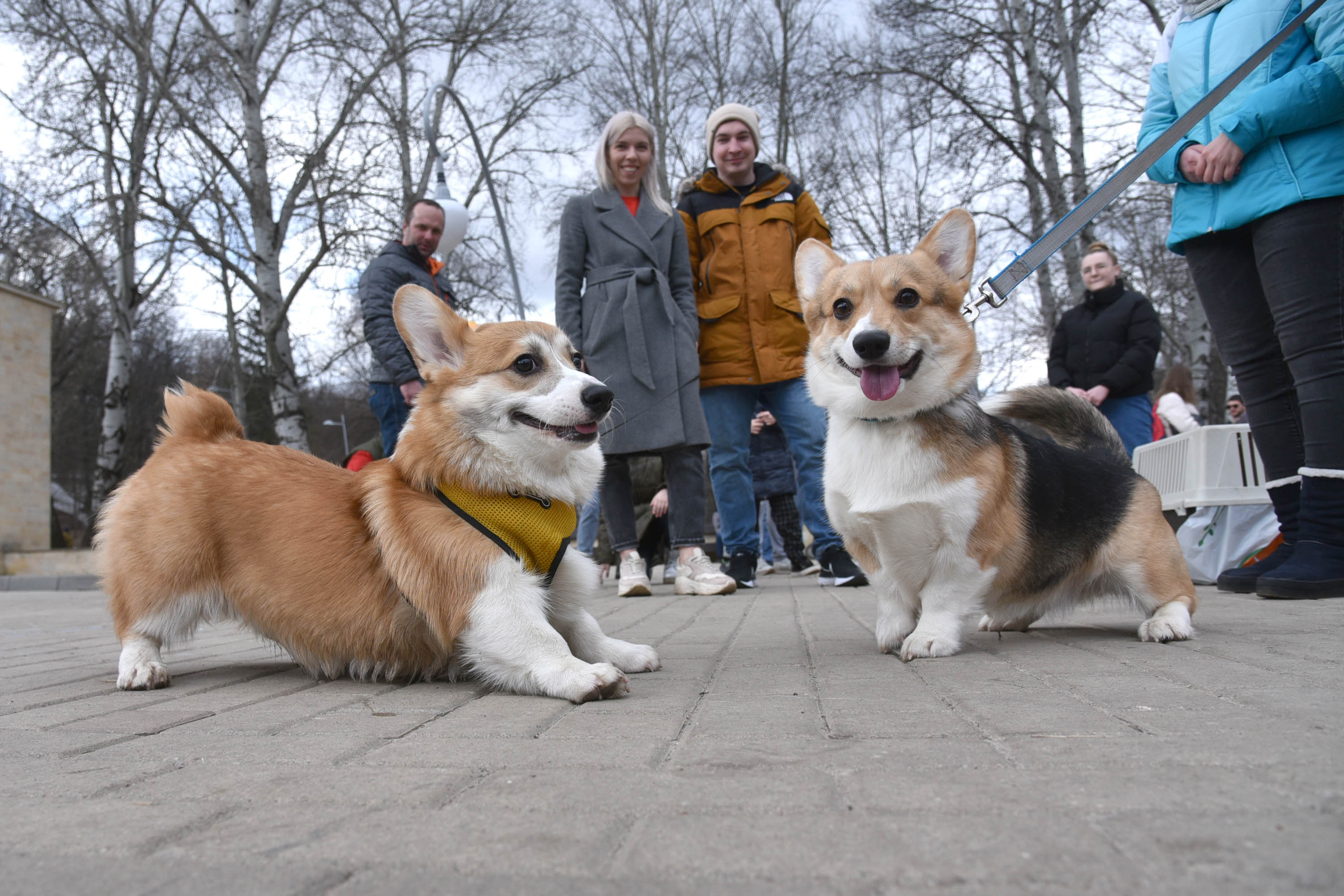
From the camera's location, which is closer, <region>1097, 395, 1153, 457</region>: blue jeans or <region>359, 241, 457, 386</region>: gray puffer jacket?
<region>359, 241, 457, 386</region>: gray puffer jacket

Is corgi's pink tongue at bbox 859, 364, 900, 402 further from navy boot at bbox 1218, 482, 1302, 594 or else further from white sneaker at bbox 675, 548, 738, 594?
white sneaker at bbox 675, 548, 738, 594

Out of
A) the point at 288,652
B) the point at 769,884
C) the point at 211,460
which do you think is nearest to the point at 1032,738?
the point at 769,884

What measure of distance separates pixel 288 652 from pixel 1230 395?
447 inches

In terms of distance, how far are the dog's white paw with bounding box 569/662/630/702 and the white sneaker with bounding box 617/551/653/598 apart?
360 centimetres

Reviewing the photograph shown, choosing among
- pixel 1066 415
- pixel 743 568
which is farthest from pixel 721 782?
pixel 743 568

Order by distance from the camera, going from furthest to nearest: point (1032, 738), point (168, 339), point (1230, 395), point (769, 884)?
1. point (168, 339)
2. point (1230, 395)
3. point (1032, 738)
4. point (769, 884)

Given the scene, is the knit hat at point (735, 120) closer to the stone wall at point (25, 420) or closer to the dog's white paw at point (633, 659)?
the dog's white paw at point (633, 659)

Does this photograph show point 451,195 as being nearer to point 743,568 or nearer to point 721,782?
point 743,568

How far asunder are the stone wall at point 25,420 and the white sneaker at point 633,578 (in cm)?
1527

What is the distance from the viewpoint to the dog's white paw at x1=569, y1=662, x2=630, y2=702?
2.34m

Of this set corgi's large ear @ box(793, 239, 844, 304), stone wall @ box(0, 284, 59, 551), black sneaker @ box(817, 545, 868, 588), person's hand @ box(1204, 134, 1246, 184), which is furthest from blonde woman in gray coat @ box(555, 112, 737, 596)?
stone wall @ box(0, 284, 59, 551)

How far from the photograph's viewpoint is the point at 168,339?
39156 millimetres

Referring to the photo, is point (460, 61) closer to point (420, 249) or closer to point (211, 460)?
point (420, 249)

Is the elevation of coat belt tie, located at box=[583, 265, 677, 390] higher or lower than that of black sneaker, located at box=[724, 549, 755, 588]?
higher
